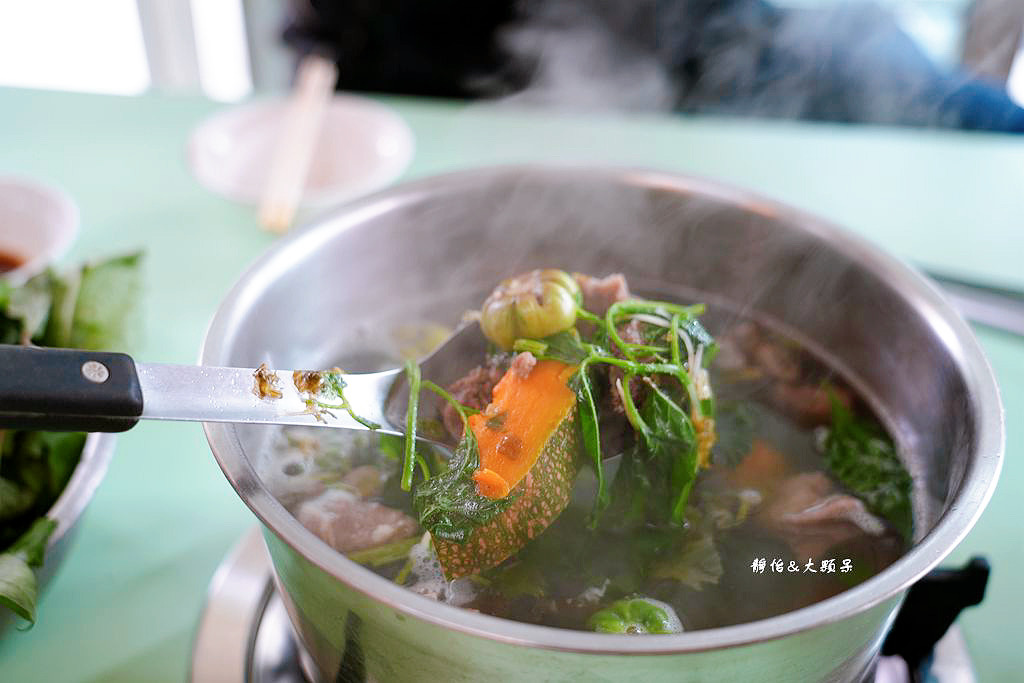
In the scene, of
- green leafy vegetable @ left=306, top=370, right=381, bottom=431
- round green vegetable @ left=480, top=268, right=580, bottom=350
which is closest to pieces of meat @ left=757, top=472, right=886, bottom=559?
round green vegetable @ left=480, top=268, right=580, bottom=350

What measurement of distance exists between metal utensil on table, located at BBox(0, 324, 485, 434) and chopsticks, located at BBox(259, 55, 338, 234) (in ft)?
3.41

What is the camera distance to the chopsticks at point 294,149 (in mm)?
1898

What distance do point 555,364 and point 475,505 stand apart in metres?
0.19

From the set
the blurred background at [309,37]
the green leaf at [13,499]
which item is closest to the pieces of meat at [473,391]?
the green leaf at [13,499]

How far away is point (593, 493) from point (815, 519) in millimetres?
307

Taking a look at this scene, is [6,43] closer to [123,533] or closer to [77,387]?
[123,533]

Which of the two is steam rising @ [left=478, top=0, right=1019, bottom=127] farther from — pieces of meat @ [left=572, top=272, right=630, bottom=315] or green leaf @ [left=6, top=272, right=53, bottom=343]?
green leaf @ [left=6, top=272, right=53, bottom=343]

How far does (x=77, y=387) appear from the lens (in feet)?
2.49

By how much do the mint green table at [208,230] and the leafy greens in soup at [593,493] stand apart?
0.85 feet

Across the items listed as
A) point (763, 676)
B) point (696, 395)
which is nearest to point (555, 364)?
point (696, 395)

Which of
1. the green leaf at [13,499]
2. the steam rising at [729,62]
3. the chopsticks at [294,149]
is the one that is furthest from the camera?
the steam rising at [729,62]

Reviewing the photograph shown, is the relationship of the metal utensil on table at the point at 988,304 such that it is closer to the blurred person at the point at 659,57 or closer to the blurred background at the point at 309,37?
the blurred background at the point at 309,37

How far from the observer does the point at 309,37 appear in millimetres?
3107

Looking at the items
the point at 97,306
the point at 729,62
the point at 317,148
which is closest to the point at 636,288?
the point at 97,306
